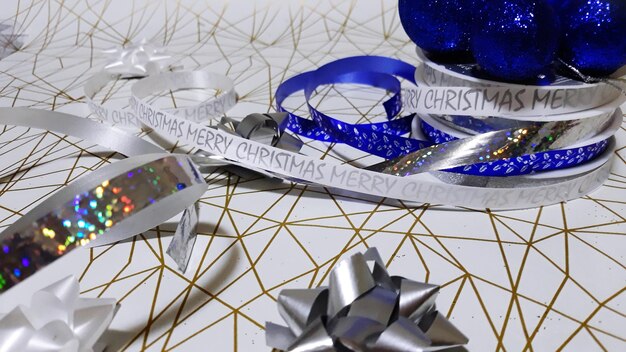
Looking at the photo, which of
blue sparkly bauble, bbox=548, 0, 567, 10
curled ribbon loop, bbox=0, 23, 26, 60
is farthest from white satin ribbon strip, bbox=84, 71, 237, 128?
blue sparkly bauble, bbox=548, 0, 567, 10

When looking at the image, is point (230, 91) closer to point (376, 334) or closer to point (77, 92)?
point (77, 92)

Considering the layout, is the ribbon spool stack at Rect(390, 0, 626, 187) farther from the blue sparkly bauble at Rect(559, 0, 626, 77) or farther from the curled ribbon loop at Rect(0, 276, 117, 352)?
the curled ribbon loop at Rect(0, 276, 117, 352)

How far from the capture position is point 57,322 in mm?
635

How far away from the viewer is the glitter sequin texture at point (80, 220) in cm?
63

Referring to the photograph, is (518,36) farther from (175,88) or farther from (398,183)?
(175,88)

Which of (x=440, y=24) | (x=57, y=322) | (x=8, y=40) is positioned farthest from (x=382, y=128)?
(x=8, y=40)

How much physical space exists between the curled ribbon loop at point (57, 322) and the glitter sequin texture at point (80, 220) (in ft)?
0.12

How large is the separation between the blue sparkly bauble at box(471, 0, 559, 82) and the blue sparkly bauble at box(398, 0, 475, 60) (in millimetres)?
76

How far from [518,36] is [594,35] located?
0.34 feet

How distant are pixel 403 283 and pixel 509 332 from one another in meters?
0.14

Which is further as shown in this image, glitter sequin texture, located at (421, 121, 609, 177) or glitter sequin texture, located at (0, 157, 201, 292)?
glitter sequin texture, located at (421, 121, 609, 177)

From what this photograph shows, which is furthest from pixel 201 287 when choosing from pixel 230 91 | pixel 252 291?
pixel 230 91

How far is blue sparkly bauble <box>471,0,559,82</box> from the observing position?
32.3 inches

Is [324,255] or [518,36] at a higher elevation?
[518,36]
